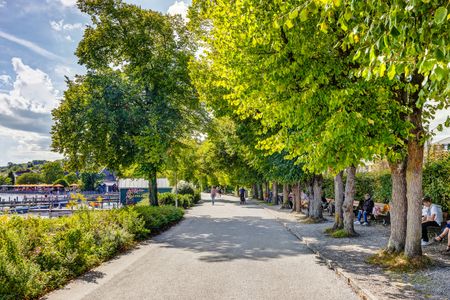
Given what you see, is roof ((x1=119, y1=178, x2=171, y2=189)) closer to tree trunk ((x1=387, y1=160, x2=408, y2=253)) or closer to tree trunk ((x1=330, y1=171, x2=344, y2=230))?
tree trunk ((x1=330, y1=171, x2=344, y2=230))

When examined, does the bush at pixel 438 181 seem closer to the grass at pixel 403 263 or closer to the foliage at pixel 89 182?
the grass at pixel 403 263

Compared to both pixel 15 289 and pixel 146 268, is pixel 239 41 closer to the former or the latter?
pixel 146 268

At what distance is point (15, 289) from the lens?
636 cm

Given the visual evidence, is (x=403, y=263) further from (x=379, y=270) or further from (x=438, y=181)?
(x=438, y=181)

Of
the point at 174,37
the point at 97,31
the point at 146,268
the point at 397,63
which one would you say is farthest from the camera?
the point at 174,37

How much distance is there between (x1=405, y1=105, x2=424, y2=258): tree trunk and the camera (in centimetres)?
863

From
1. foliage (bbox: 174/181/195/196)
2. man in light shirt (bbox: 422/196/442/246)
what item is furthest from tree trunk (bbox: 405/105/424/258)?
foliage (bbox: 174/181/195/196)

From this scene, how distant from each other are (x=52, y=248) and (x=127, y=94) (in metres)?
14.4

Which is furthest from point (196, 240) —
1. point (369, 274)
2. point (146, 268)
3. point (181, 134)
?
point (181, 134)

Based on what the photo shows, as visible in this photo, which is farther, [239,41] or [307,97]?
[239,41]

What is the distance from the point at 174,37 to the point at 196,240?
48.5ft

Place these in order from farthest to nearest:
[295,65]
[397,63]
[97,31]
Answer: [97,31]
[295,65]
[397,63]

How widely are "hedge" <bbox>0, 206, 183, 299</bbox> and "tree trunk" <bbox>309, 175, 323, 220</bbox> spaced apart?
1074 cm

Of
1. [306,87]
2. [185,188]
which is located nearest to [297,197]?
[185,188]
